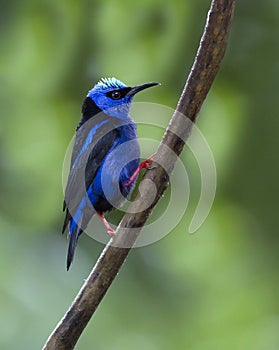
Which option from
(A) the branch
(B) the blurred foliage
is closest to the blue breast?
(A) the branch

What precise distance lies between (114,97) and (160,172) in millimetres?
1201

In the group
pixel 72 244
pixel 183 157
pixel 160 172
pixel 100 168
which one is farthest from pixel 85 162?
pixel 183 157

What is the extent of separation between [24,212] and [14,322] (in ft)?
2.88

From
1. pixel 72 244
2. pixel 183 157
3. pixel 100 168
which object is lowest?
pixel 183 157

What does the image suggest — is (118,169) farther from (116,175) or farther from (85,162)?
(85,162)

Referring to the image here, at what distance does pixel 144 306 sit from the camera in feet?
20.3

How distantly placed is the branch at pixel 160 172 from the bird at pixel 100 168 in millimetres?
795

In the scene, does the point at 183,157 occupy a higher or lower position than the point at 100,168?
lower

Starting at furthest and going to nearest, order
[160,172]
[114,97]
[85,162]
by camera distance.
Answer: [114,97], [85,162], [160,172]

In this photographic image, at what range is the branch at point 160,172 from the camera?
3.14 m

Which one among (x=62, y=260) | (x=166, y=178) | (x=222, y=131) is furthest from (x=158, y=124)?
(x=166, y=178)

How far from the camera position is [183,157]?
5.95m

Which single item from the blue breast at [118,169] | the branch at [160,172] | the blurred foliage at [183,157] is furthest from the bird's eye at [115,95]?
the blurred foliage at [183,157]

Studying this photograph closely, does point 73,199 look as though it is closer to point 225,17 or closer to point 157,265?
point 225,17
